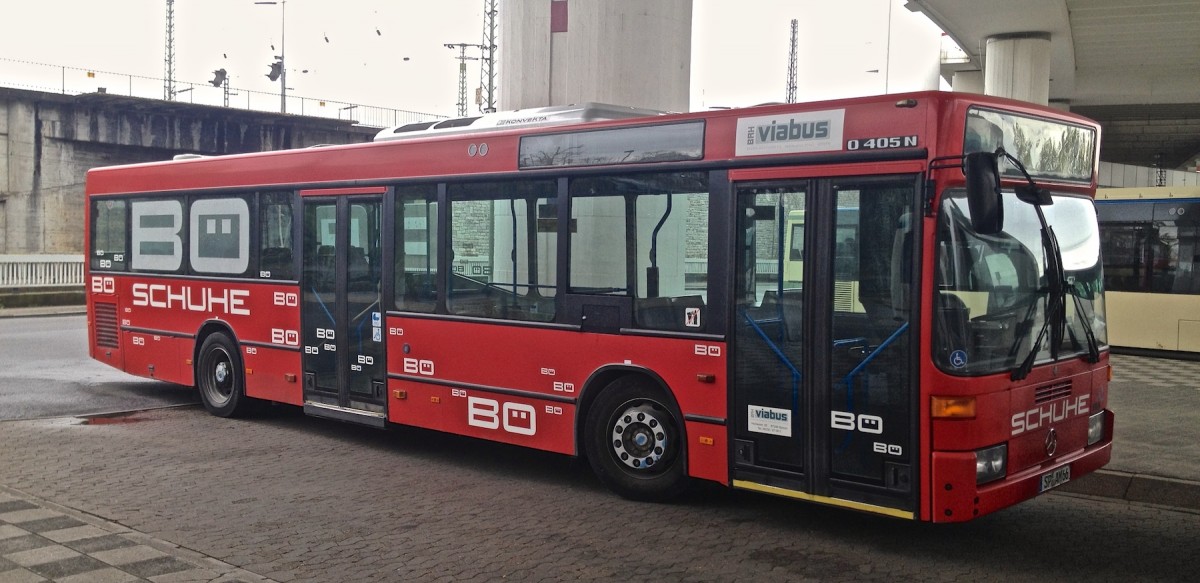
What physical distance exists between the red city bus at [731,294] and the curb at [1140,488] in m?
0.85

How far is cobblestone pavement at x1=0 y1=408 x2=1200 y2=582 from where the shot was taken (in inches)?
252

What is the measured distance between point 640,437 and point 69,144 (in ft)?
126

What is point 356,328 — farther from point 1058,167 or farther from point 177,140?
point 177,140

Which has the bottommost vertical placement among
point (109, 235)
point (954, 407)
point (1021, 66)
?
point (954, 407)

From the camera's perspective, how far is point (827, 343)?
697 centimetres

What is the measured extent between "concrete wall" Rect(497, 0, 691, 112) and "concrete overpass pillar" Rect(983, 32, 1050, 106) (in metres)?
9.73

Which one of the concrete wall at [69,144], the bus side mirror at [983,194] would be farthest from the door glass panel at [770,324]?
the concrete wall at [69,144]

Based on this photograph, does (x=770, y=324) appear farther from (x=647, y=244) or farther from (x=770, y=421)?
(x=647, y=244)

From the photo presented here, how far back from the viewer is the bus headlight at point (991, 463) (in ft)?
21.2

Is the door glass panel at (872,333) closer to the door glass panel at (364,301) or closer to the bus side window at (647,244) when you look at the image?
the bus side window at (647,244)

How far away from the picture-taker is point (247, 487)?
849 cm

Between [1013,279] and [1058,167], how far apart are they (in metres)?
1.07

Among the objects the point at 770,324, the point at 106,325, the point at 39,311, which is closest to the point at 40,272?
the point at 39,311

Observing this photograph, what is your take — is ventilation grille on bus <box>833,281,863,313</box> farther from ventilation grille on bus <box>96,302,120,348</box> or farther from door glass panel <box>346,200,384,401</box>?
ventilation grille on bus <box>96,302,120,348</box>
